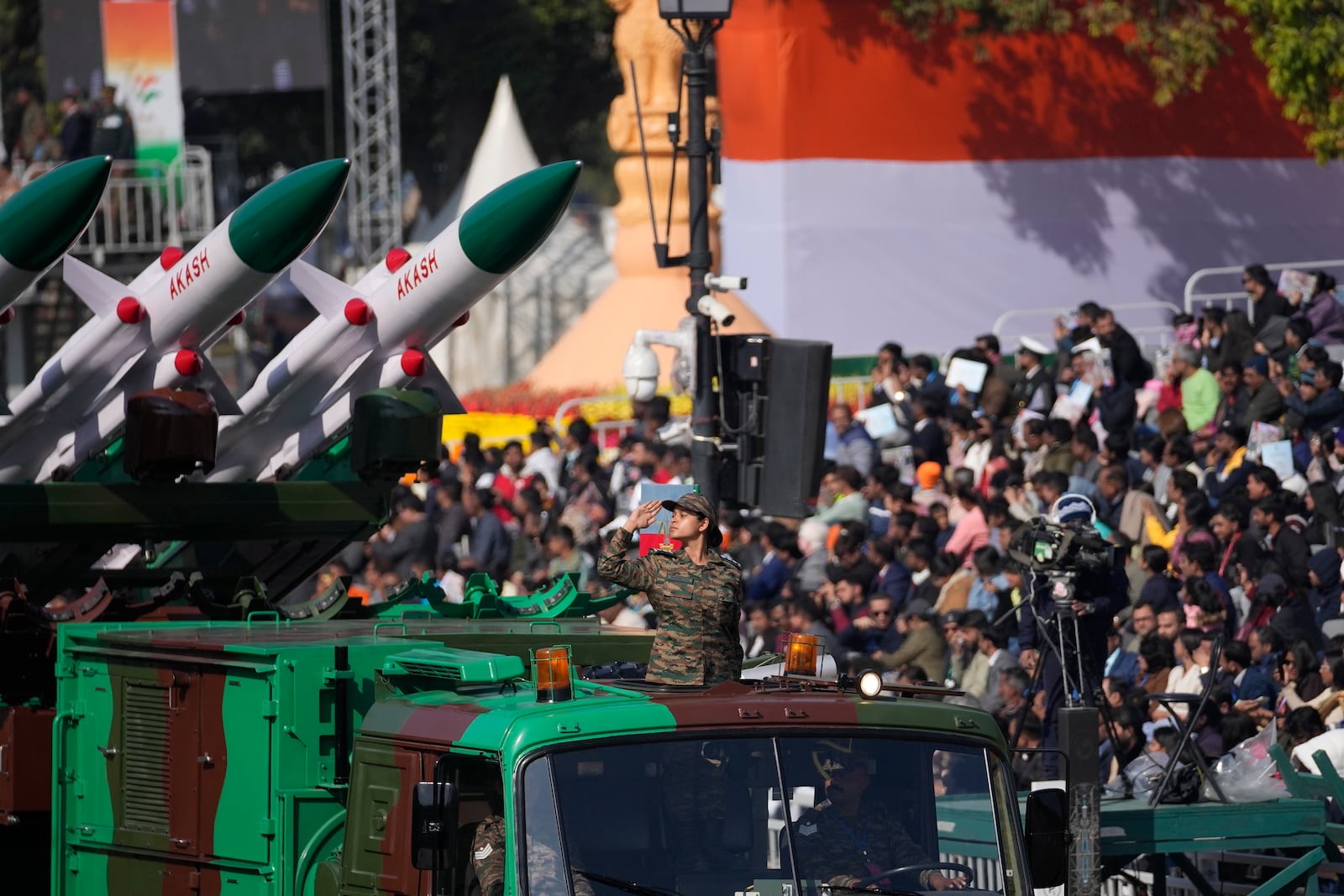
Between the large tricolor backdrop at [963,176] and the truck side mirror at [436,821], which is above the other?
the large tricolor backdrop at [963,176]

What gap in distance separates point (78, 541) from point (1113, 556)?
205 inches

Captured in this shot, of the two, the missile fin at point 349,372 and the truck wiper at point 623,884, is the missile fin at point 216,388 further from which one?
the truck wiper at point 623,884

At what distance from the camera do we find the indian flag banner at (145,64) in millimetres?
33750

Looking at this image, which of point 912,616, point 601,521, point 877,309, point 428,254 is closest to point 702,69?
point 428,254

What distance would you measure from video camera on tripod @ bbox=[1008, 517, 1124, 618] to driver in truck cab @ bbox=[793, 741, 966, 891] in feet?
13.9

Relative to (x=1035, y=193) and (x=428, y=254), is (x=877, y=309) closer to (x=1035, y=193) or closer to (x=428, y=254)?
(x=1035, y=193)

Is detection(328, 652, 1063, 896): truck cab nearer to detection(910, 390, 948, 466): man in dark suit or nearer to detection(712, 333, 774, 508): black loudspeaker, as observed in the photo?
detection(712, 333, 774, 508): black loudspeaker

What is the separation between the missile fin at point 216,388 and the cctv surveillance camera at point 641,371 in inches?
100

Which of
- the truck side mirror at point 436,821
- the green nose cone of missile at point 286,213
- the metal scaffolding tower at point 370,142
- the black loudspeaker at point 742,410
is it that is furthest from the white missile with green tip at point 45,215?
the metal scaffolding tower at point 370,142

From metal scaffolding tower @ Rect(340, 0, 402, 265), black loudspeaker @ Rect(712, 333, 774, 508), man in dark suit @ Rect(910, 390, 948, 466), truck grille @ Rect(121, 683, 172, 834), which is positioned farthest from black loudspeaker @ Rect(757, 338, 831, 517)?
metal scaffolding tower @ Rect(340, 0, 402, 265)

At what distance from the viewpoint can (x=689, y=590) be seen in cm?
772

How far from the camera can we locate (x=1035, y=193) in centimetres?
2614

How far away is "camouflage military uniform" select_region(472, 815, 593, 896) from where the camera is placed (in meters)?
6.27

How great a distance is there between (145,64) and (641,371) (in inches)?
890
